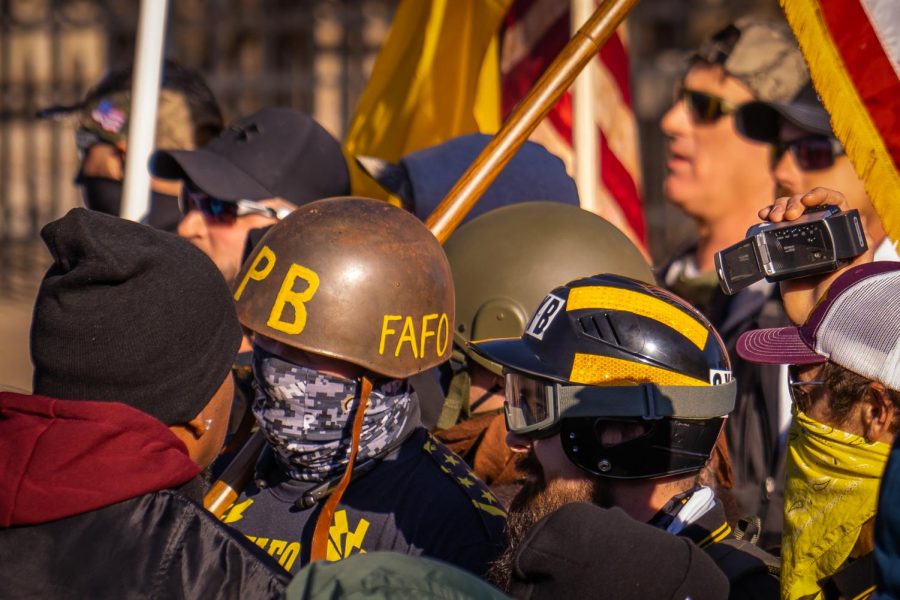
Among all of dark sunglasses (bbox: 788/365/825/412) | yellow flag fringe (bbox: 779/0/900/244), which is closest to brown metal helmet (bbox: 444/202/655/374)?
yellow flag fringe (bbox: 779/0/900/244)

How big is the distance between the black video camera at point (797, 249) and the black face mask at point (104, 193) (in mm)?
3994

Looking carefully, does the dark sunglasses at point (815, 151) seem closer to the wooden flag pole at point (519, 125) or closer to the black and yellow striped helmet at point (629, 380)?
the wooden flag pole at point (519, 125)

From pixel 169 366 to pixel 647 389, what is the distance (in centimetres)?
97

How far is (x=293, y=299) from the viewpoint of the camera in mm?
3080

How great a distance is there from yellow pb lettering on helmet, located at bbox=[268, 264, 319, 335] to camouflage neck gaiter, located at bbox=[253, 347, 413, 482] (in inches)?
4.0

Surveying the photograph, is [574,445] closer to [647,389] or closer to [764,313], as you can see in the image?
[647,389]

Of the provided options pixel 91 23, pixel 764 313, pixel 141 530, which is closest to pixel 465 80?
pixel 764 313

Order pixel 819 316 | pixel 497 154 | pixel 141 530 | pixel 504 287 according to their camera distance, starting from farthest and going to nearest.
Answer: pixel 504 287, pixel 497 154, pixel 819 316, pixel 141 530

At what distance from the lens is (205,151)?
195 inches

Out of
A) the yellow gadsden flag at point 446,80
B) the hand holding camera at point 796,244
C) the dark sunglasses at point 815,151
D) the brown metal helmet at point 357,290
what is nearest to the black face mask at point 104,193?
the yellow gadsden flag at point 446,80

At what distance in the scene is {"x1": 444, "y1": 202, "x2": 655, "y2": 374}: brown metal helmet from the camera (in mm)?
3873

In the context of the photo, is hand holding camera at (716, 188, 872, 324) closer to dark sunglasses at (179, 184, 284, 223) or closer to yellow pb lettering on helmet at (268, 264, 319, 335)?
yellow pb lettering on helmet at (268, 264, 319, 335)

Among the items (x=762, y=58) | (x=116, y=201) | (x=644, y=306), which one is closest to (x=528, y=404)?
(x=644, y=306)

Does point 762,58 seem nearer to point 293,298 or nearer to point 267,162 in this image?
point 267,162
